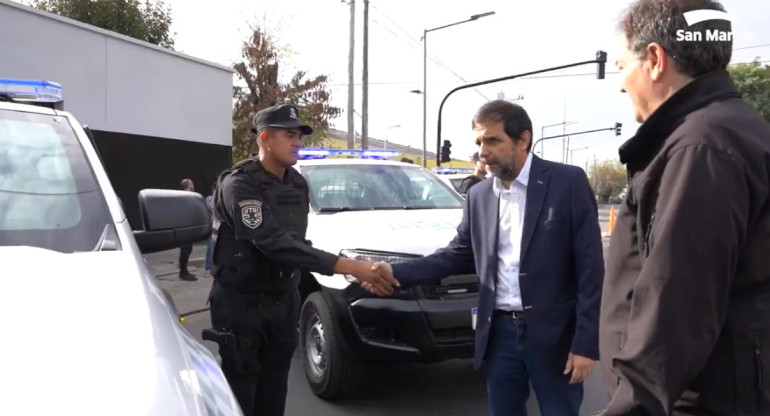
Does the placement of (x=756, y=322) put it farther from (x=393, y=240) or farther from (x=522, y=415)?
(x=393, y=240)

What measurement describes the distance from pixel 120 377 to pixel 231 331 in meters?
1.88

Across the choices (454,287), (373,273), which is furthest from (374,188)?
(373,273)

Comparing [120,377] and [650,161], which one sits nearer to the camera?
[120,377]

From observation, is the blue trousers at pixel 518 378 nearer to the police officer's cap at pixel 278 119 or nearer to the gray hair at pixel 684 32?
the police officer's cap at pixel 278 119

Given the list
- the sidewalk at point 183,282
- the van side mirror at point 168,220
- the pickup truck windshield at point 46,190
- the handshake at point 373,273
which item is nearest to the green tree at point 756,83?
the sidewalk at point 183,282

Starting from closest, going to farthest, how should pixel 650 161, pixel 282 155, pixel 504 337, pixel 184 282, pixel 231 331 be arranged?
pixel 650 161 → pixel 504 337 → pixel 231 331 → pixel 282 155 → pixel 184 282

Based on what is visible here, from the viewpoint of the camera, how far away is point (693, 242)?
1329 mm

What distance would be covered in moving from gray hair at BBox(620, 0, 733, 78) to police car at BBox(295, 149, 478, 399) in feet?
9.02

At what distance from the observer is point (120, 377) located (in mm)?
1397

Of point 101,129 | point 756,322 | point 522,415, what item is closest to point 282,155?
point 522,415

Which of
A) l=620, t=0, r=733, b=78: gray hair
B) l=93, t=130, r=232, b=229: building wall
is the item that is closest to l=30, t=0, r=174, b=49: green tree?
l=93, t=130, r=232, b=229: building wall

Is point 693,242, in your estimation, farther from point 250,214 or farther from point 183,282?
point 183,282

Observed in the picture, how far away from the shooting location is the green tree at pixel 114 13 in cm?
2041

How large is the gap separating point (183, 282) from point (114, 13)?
13344 mm
